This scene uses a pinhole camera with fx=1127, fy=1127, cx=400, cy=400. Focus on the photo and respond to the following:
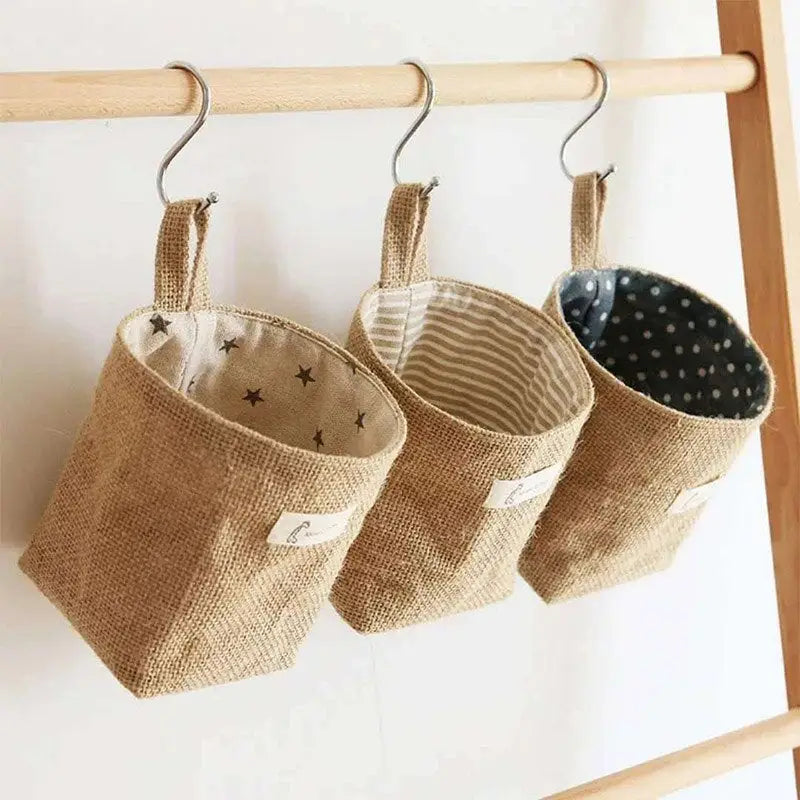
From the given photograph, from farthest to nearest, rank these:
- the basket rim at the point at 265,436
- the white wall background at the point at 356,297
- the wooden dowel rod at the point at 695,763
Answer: the wooden dowel rod at the point at 695,763 → the white wall background at the point at 356,297 → the basket rim at the point at 265,436

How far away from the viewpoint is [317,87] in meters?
0.50

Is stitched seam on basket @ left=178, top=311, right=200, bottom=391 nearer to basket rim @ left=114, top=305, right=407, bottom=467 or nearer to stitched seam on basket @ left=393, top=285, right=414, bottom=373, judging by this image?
basket rim @ left=114, top=305, right=407, bottom=467

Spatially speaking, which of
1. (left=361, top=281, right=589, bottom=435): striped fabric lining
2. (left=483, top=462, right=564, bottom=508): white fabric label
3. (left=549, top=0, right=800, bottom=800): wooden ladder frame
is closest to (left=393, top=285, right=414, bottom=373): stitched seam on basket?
(left=361, top=281, right=589, bottom=435): striped fabric lining

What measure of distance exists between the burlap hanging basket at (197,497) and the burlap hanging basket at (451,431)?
3cm

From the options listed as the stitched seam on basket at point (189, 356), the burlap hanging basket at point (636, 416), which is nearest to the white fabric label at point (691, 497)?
the burlap hanging basket at point (636, 416)

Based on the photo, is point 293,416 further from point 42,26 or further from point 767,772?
point 767,772

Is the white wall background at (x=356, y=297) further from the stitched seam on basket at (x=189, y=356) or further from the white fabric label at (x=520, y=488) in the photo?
the white fabric label at (x=520, y=488)

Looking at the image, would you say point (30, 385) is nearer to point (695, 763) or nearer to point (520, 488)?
point (520, 488)

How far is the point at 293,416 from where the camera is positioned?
1.82 ft

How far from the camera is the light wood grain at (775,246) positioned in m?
0.68

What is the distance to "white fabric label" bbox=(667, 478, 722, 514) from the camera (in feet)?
1.98

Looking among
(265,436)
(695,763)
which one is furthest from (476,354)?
(695,763)

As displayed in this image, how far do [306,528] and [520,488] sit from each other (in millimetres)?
113

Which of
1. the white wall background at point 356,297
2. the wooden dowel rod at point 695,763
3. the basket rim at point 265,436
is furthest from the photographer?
the wooden dowel rod at point 695,763
